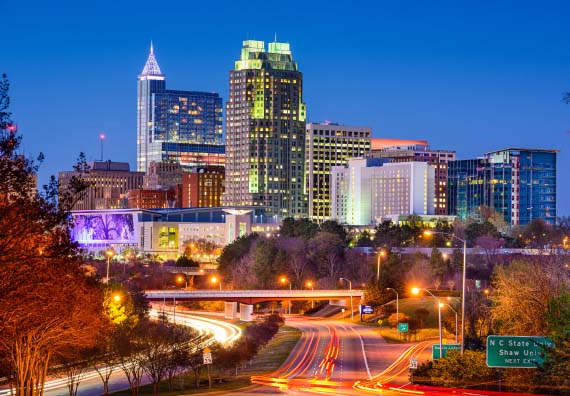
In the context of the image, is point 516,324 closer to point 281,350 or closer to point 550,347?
point 550,347

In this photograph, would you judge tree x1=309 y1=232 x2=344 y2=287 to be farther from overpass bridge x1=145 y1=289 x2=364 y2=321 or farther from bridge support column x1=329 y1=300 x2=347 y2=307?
overpass bridge x1=145 y1=289 x2=364 y2=321

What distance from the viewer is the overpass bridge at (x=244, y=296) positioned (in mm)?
128375

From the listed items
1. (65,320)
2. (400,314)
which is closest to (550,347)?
(65,320)

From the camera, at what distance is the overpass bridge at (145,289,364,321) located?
421 feet

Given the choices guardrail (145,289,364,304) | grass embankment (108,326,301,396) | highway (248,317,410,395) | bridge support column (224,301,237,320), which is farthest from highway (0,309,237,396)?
bridge support column (224,301,237,320)

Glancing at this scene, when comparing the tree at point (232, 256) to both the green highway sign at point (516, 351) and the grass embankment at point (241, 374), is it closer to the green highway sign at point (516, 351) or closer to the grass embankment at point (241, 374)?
the grass embankment at point (241, 374)

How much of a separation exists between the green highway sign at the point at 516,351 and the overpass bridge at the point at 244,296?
243 feet

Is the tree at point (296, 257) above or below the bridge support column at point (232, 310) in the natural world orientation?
above

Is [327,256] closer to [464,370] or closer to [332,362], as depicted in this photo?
[332,362]

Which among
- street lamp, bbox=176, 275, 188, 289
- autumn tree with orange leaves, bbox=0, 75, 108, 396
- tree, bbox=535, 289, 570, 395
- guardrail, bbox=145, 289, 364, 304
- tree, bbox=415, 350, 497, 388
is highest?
autumn tree with orange leaves, bbox=0, 75, 108, 396

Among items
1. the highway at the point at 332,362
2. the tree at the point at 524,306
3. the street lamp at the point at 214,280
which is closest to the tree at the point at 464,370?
the highway at the point at 332,362

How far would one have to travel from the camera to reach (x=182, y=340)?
295 ft

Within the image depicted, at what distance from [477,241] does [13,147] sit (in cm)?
16957

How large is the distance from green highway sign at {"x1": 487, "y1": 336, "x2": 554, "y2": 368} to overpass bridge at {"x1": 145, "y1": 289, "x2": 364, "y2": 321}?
73957mm
